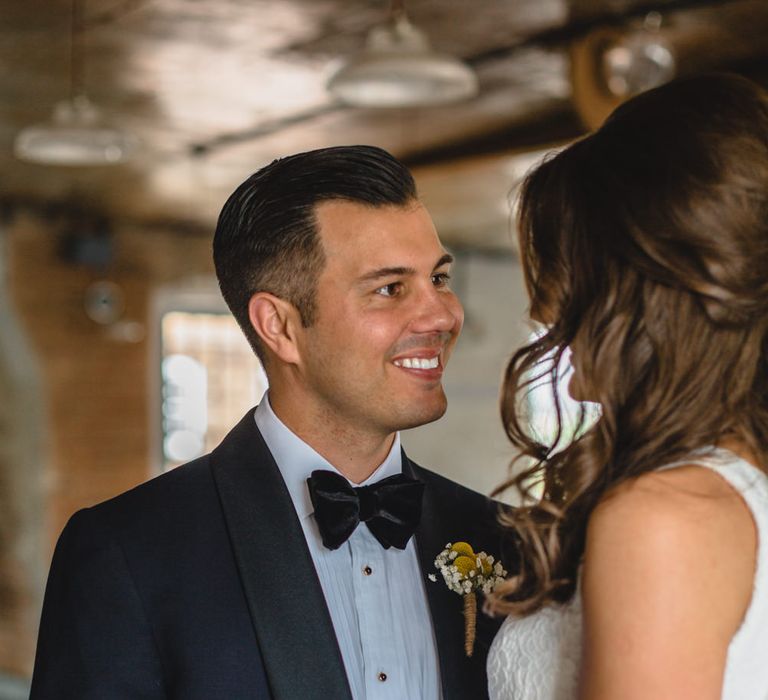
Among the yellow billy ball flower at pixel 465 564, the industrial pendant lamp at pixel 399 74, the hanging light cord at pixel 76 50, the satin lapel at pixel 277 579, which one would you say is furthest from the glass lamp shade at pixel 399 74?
the yellow billy ball flower at pixel 465 564

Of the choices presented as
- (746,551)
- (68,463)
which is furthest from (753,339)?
(68,463)

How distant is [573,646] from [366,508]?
48 centimetres

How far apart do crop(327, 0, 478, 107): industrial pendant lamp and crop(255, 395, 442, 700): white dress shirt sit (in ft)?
5.69

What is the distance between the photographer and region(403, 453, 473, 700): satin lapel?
5.66 ft

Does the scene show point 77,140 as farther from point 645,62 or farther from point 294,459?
point 294,459

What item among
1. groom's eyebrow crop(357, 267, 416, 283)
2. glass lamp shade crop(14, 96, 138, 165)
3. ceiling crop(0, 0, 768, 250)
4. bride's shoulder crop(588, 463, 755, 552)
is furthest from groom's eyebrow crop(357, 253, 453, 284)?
glass lamp shade crop(14, 96, 138, 165)

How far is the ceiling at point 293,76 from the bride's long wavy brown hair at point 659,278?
2.53 meters

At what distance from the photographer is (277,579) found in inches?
66.2

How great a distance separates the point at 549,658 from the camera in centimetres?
138

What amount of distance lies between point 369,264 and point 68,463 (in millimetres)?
7288

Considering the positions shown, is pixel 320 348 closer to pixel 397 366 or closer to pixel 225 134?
pixel 397 366

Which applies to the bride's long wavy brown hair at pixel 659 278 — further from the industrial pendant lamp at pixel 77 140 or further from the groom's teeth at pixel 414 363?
the industrial pendant lamp at pixel 77 140

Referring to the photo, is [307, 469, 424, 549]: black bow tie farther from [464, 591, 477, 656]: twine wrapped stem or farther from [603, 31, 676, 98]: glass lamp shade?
[603, 31, 676, 98]: glass lamp shade

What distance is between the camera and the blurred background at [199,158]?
13.6ft
